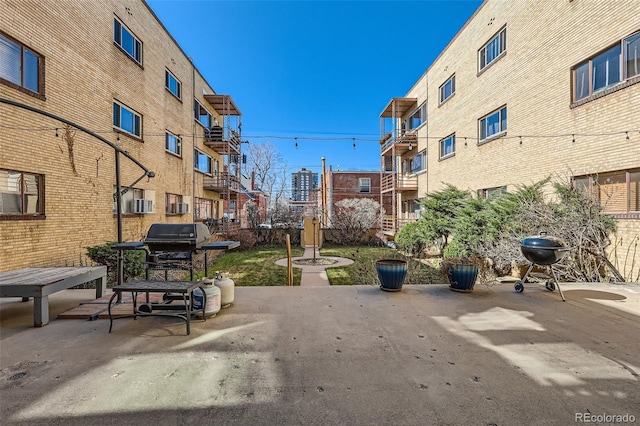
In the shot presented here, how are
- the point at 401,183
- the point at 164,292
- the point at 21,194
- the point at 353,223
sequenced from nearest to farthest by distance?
the point at 164,292
the point at 21,194
the point at 353,223
the point at 401,183

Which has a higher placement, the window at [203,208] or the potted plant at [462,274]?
the window at [203,208]

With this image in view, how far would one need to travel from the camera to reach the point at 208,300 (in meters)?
4.11

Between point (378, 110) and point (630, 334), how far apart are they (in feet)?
65.8

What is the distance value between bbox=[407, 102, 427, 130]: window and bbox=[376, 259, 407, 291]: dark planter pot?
50.9ft

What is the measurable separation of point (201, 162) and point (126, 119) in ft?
26.2

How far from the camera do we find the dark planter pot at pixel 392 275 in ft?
18.1

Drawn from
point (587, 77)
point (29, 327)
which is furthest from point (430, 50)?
point (29, 327)

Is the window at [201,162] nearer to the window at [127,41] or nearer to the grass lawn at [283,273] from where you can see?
the window at [127,41]

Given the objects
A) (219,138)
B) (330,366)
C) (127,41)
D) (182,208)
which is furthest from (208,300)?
(219,138)

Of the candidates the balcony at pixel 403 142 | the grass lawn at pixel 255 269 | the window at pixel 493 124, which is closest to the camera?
the grass lawn at pixel 255 269

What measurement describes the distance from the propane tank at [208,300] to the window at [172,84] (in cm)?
1379

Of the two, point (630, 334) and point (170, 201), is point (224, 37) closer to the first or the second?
point (170, 201)
